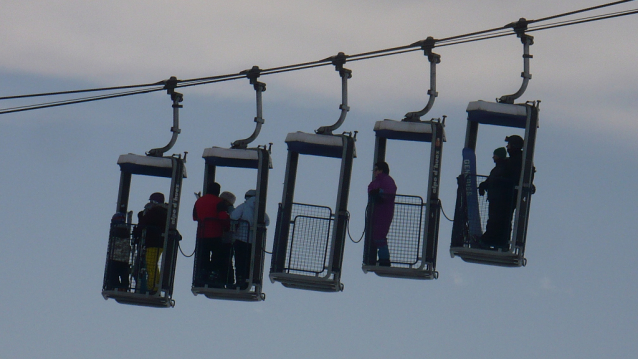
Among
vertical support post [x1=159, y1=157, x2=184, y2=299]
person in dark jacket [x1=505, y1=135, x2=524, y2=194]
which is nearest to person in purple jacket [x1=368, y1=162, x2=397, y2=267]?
person in dark jacket [x1=505, y1=135, x2=524, y2=194]

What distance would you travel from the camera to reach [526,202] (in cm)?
2819

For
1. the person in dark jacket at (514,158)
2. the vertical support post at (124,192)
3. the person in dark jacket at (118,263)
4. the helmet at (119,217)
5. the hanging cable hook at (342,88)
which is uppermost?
the hanging cable hook at (342,88)

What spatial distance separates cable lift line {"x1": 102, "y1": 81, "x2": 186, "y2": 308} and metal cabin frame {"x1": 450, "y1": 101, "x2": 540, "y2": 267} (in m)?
5.08

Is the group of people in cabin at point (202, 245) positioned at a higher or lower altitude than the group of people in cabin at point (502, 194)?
lower

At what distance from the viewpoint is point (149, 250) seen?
31125 mm

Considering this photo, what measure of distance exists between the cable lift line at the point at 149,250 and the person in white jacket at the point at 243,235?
3.79 feet

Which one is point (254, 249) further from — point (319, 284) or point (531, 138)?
point (531, 138)

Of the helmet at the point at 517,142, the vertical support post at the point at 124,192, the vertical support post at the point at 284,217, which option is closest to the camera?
the helmet at the point at 517,142

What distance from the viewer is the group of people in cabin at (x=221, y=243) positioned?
30.4 meters

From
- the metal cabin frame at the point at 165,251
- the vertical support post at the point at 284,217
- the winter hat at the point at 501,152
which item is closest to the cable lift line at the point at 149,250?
the metal cabin frame at the point at 165,251

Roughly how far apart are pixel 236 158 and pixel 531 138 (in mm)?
5092

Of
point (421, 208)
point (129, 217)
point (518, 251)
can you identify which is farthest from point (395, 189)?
point (129, 217)

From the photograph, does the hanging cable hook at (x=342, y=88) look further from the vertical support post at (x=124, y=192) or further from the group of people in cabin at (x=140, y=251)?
the vertical support post at (x=124, y=192)

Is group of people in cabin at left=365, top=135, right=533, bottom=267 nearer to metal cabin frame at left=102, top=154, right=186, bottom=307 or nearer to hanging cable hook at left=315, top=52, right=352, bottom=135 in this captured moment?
hanging cable hook at left=315, top=52, right=352, bottom=135
